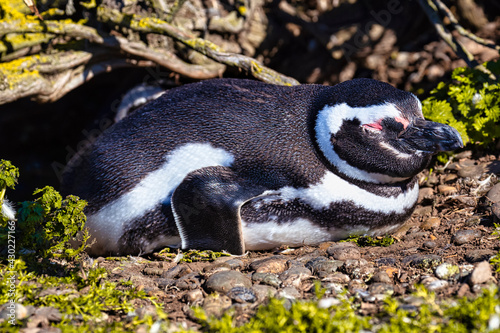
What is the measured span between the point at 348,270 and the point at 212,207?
73cm

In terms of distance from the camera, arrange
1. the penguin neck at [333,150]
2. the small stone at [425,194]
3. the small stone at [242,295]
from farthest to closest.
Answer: the small stone at [425,194]
the penguin neck at [333,150]
the small stone at [242,295]

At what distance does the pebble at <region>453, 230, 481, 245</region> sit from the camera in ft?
7.86

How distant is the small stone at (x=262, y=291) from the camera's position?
198cm

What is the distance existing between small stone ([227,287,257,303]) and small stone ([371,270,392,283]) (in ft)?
1.70

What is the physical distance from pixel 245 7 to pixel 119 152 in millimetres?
2169

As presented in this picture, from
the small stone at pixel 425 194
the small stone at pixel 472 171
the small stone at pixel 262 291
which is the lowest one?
the small stone at pixel 262 291

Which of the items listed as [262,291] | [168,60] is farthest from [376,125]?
[168,60]

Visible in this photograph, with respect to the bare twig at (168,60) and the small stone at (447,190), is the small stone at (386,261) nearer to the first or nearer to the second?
the small stone at (447,190)

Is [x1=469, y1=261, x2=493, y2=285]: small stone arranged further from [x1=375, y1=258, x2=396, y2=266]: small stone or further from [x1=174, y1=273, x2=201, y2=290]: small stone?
[x1=174, y1=273, x2=201, y2=290]: small stone

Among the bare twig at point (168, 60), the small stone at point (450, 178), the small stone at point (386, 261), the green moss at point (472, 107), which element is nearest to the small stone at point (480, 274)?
the small stone at point (386, 261)

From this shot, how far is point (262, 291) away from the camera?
2.03 metres

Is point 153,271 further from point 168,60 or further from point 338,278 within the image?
point 168,60

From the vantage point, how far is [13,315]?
1757 millimetres

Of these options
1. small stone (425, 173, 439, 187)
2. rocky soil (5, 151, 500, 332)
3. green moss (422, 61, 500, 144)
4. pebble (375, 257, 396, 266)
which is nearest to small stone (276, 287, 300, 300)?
rocky soil (5, 151, 500, 332)
